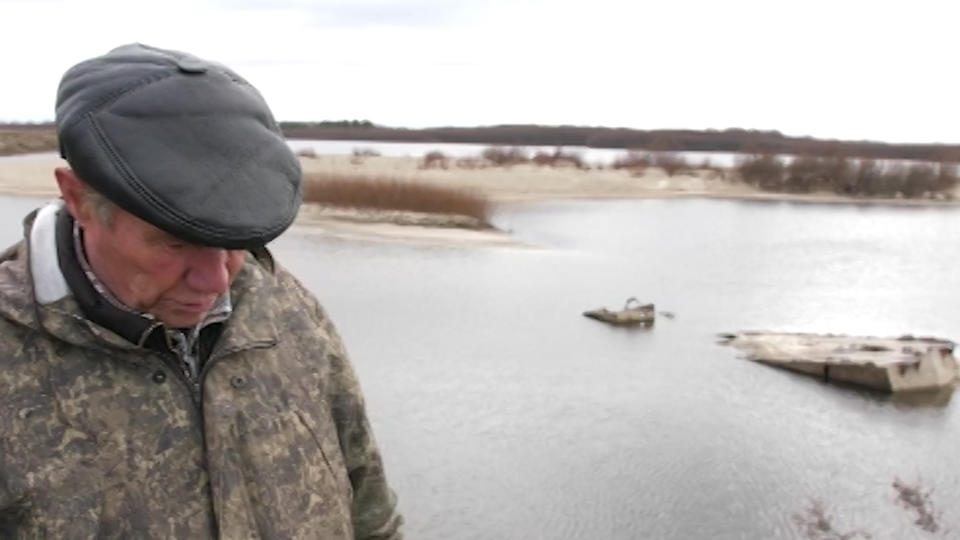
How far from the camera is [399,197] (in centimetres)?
2484

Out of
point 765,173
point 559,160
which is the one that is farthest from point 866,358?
point 559,160

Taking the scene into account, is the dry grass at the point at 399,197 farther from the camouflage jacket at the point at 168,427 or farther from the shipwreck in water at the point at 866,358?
the camouflage jacket at the point at 168,427

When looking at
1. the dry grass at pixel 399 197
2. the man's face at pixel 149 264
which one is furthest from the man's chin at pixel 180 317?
the dry grass at pixel 399 197

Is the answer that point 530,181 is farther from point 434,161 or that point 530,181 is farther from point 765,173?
point 765,173

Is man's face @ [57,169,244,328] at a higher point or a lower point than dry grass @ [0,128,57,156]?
higher

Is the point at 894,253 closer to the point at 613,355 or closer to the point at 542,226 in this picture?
the point at 542,226

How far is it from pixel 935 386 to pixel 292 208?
424 inches

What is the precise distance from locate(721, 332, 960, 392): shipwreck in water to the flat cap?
33.8 feet

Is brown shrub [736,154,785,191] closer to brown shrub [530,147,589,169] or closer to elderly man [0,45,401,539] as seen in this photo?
brown shrub [530,147,589,169]

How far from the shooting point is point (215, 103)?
1.12m

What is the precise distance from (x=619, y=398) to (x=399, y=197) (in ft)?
52.9

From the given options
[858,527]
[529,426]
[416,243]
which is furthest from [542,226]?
[858,527]

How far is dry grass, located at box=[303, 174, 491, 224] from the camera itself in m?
24.5

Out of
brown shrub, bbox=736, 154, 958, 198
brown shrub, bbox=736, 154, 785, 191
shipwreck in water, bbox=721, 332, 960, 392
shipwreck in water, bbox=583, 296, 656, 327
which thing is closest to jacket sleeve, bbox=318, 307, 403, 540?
shipwreck in water, bbox=721, 332, 960, 392
